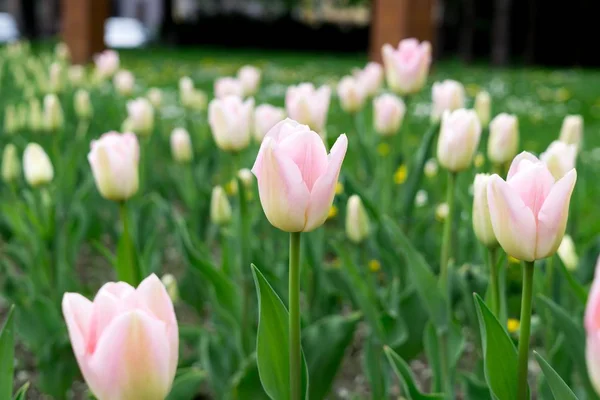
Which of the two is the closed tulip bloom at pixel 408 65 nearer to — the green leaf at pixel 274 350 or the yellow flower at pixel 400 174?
the yellow flower at pixel 400 174

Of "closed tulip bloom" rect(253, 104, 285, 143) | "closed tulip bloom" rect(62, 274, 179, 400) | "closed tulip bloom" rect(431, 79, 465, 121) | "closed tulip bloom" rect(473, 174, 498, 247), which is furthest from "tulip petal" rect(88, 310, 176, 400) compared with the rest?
"closed tulip bloom" rect(431, 79, 465, 121)

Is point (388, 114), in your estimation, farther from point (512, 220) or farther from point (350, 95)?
point (512, 220)

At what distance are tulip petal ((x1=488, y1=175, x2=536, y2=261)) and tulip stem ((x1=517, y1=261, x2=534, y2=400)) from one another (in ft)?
0.11

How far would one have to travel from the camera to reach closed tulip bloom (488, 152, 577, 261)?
83 centimetres

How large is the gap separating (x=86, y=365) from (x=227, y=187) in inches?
66.0

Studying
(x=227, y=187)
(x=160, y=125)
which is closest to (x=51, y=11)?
(x=160, y=125)

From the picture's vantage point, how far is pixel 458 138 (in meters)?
1.42

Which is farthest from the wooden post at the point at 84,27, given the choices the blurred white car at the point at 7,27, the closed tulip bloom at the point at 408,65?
the blurred white car at the point at 7,27

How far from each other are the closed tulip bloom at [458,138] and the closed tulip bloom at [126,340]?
780mm

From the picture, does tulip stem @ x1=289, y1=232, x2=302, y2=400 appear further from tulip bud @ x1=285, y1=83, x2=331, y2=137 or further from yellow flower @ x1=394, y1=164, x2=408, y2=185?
yellow flower @ x1=394, y1=164, x2=408, y2=185

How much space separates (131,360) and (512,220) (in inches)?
16.0

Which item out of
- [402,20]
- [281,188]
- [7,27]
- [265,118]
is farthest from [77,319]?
[7,27]

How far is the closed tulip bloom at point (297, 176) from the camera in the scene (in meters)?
0.84

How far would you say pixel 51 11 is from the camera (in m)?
22.9
